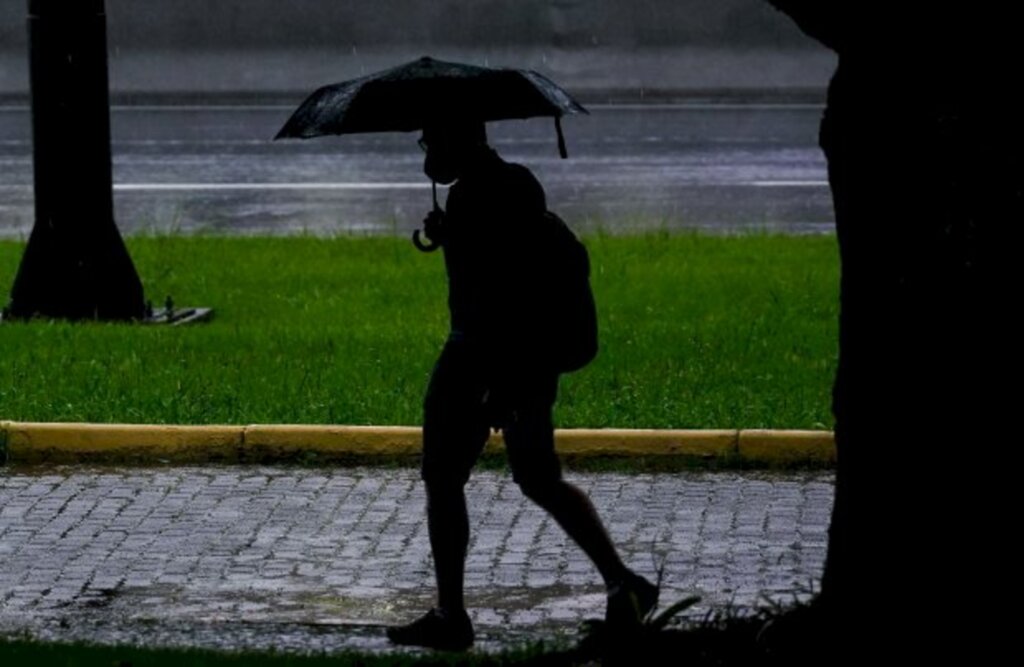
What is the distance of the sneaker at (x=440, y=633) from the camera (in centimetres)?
673

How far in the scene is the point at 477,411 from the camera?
21.9 ft

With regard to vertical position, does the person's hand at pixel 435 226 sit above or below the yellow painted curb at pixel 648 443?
above

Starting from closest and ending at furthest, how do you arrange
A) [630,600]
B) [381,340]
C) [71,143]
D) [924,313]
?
[924,313]
[630,600]
[381,340]
[71,143]

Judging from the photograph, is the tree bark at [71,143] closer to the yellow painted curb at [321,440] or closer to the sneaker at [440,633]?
the yellow painted curb at [321,440]

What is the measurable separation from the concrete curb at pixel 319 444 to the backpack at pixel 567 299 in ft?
10.4

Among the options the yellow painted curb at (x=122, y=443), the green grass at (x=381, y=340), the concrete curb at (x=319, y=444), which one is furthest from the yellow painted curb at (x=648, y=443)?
the yellow painted curb at (x=122, y=443)

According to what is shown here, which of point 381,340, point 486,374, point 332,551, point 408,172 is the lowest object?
point 408,172

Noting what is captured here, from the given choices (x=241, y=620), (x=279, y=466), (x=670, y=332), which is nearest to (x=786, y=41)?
(x=670, y=332)

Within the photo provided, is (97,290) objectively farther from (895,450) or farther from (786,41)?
(786,41)

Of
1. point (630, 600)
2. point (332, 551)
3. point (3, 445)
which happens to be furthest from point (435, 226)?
point (3, 445)

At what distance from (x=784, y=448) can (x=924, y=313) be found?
3984mm

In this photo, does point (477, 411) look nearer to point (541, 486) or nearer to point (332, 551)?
point (541, 486)

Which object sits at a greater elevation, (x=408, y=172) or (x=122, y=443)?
(x=122, y=443)

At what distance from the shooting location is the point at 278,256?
15.8 meters
